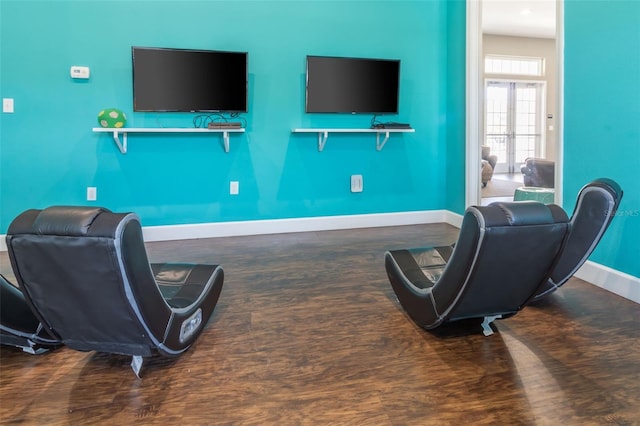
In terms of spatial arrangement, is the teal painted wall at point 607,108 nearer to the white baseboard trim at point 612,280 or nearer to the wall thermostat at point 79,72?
the white baseboard trim at point 612,280

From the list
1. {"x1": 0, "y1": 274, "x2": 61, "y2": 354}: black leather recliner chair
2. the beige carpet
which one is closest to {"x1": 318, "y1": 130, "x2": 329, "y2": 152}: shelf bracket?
{"x1": 0, "y1": 274, "x2": 61, "y2": 354}: black leather recliner chair

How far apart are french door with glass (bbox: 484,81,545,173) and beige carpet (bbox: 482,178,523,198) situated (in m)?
0.97

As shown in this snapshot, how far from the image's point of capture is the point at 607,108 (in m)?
2.56

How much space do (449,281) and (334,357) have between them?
0.60 meters

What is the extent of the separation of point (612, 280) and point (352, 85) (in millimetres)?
2765

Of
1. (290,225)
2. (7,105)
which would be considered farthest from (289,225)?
(7,105)

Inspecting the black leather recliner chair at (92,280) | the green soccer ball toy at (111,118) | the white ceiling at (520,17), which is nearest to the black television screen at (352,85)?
the green soccer ball toy at (111,118)

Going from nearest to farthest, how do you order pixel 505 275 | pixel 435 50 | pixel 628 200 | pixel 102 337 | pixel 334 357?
pixel 102 337
pixel 505 275
pixel 334 357
pixel 628 200
pixel 435 50

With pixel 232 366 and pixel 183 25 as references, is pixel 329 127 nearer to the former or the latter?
pixel 183 25

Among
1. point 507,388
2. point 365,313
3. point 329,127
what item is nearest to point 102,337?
point 365,313

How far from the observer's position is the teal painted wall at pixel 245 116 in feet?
12.1

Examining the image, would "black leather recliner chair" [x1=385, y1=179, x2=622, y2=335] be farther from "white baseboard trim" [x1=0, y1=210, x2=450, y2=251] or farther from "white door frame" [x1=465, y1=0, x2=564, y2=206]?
"white baseboard trim" [x1=0, y1=210, x2=450, y2=251]

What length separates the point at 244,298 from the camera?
2.54 metres

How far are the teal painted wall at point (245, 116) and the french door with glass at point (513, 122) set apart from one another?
5.55 m
